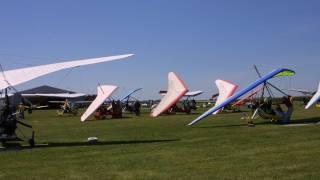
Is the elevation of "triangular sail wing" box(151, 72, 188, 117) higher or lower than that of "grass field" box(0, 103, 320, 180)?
higher

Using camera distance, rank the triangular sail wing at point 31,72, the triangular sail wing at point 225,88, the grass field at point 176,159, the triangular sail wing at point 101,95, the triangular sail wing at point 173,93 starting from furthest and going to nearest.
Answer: the triangular sail wing at point 225,88, the triangular sail wing at point 101,95, the triangular sail wing at point 173,93, the triangular sail wing at point 31,72, the grass field at point 176,159

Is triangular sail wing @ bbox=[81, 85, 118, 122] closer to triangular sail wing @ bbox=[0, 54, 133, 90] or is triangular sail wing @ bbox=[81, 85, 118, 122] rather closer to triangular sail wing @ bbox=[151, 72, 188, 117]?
triangular sail wing @ bbox=[151, 72, 188, 117]

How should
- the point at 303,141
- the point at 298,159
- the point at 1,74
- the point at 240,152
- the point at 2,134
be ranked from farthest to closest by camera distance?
the point at 1,74 → the point at 2,134 → the point at 303,141 → the point at 240,152 → the point at 298,159

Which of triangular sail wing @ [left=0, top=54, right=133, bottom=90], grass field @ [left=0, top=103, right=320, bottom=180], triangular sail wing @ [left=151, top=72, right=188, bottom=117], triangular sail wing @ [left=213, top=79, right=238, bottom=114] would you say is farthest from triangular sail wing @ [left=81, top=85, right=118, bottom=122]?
grass field @ [left=0, top=103, right=320, bottom=180]

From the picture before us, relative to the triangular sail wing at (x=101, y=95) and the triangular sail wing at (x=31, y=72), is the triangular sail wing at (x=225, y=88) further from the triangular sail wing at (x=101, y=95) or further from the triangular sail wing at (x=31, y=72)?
the triangular sail wing at (x=31, y=72)

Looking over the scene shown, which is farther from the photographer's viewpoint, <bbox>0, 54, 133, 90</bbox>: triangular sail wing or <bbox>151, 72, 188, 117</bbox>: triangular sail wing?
<bbox>151, 72, 188, 117</bbox>: triangular sail wing

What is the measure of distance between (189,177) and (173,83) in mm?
31278

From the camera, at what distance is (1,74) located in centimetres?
1952

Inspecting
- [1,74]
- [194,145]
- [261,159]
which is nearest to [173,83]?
[1,74]

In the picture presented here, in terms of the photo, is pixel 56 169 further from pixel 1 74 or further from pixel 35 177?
pixel 1 74

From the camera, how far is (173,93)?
40250mm

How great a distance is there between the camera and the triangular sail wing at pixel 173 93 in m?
39.6

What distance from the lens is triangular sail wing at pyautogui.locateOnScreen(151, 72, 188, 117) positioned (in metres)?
39.6

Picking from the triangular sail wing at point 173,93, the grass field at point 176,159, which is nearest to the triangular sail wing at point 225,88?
the triangular sail wing at point 173,93
